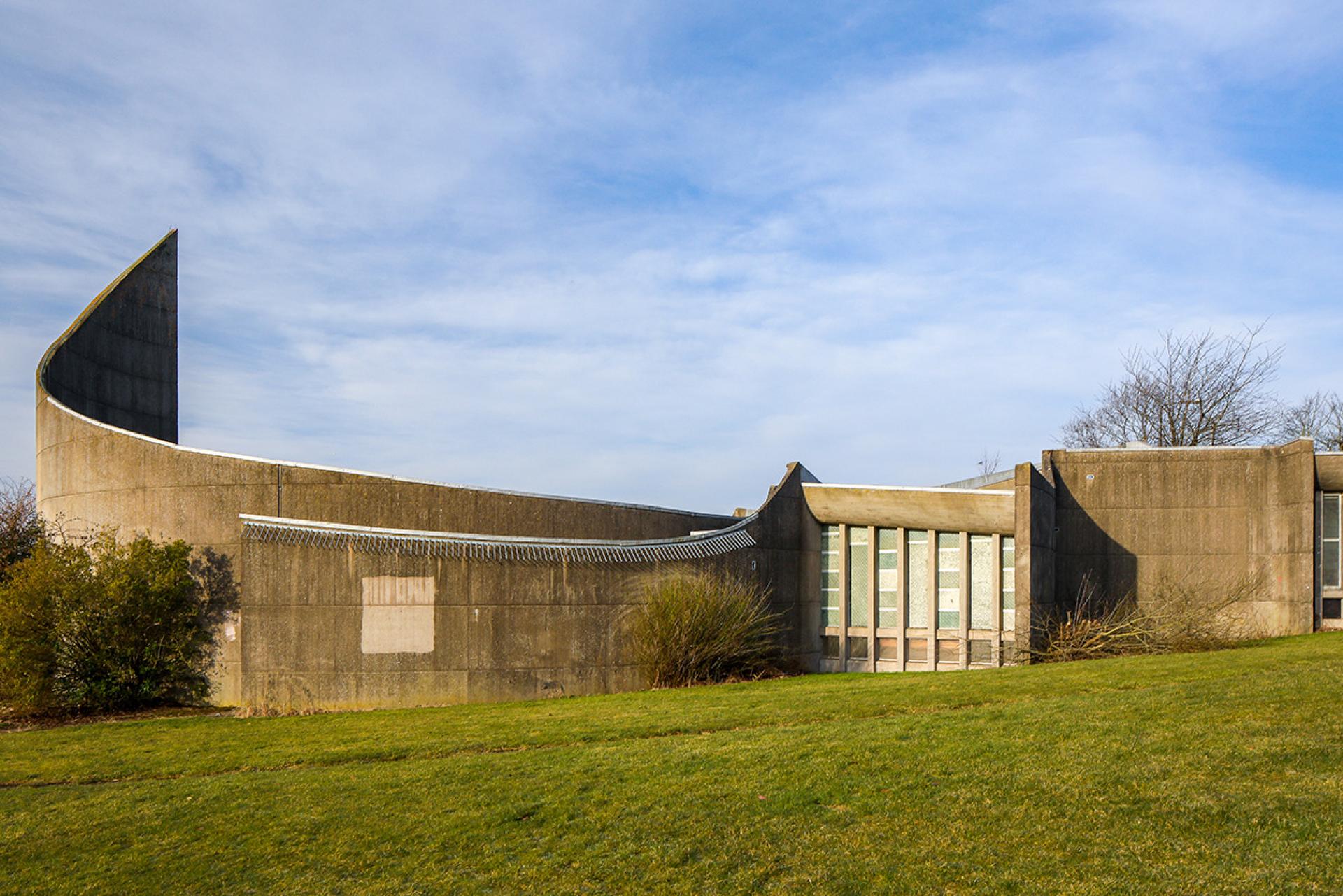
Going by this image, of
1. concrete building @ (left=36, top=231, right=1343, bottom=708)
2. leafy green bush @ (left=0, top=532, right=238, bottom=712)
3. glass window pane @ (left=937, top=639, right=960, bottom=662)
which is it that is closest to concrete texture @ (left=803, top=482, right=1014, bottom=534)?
concrete building @ (left=36, top=231, right=1343, bottom=708)

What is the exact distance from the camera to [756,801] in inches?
313

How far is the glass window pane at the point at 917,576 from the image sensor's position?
810 inches

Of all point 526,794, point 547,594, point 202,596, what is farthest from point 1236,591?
point 202,596

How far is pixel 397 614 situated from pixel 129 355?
14697 millimetres

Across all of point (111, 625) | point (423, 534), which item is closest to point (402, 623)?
point (423, 534)

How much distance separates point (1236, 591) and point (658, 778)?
15.5m

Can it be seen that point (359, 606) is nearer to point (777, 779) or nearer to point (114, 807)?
point (114, 807)

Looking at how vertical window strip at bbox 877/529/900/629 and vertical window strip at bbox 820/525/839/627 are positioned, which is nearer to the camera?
vertical window strip at bbox 877/529/900/629

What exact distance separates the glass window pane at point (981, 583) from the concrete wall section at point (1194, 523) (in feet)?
6.18

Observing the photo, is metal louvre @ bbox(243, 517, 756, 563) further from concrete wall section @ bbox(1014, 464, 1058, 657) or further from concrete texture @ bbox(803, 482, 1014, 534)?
concrete wall section @ bbox(1014, 464, 1058, 657)

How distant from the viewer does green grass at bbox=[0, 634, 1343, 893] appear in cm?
634

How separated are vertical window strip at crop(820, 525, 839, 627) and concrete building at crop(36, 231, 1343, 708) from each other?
0.05m

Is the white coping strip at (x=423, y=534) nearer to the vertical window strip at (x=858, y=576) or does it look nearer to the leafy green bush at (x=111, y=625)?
the leafy green bush at (x=111, y=625)

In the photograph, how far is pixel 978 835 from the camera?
678 centimetres
